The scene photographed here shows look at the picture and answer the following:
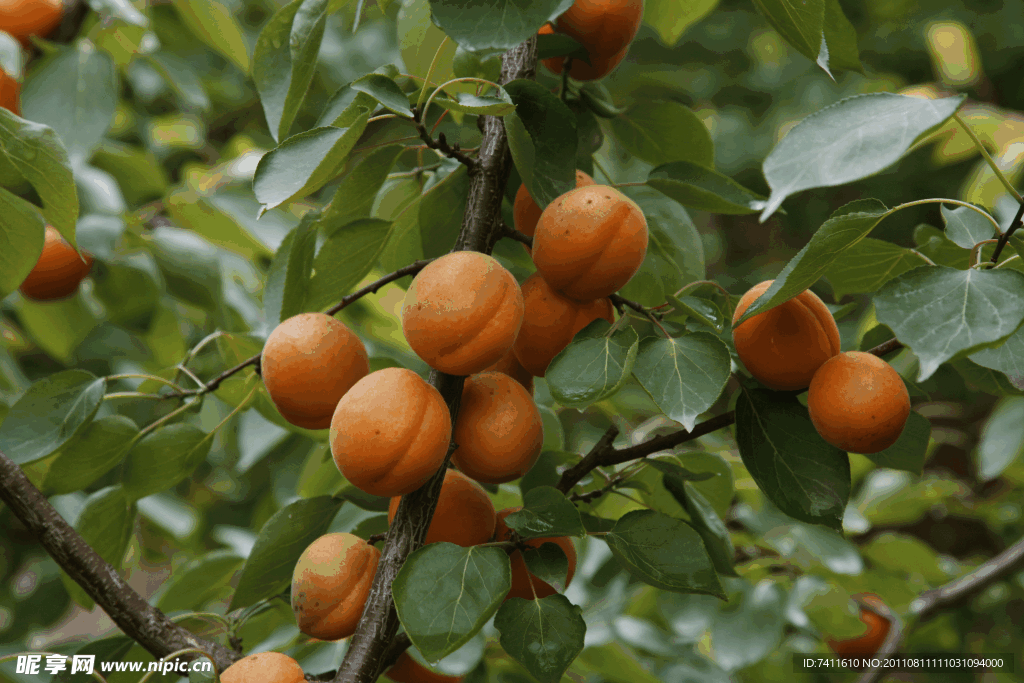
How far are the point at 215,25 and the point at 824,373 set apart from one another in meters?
1.10

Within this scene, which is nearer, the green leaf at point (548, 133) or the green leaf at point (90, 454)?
the green leaf at point (548, 133)

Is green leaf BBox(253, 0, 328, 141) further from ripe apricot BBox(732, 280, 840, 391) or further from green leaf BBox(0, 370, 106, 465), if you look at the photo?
ripe apricot BBox(732, 280, 840, 391)

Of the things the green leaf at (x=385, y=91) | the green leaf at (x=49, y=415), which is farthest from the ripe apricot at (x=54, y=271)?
the green leaf at (x=385, y=91)

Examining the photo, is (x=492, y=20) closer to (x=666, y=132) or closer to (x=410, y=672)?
(x=666, y=132)

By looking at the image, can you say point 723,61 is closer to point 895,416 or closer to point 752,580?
point 752,580

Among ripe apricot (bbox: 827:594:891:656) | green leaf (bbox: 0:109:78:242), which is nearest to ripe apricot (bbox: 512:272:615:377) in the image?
green leaf (bbox: 0:109:78:242)

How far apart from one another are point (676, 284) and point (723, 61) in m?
2.18

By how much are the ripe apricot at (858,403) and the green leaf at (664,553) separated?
5.1 inches

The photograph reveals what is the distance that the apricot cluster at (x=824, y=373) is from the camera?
1.70 ft

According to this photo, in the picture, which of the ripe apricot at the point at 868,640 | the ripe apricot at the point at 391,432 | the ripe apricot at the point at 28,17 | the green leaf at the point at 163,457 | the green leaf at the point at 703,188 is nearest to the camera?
the ripe apricot at the point at 391,432

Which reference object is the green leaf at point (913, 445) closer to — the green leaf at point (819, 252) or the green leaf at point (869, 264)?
the green leaf at point (869, 264)

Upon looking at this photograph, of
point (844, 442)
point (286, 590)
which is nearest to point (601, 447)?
point (844, 442)

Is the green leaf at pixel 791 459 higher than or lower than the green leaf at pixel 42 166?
lower

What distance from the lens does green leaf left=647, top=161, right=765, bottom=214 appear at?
1.99 feet
